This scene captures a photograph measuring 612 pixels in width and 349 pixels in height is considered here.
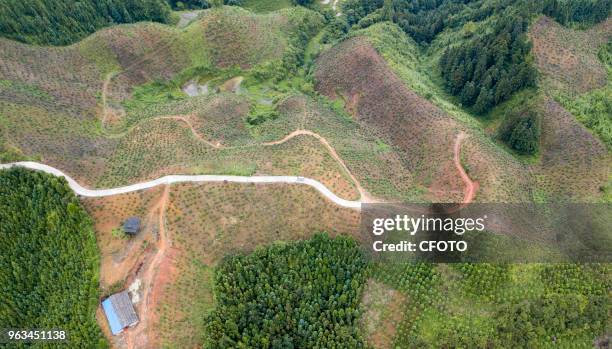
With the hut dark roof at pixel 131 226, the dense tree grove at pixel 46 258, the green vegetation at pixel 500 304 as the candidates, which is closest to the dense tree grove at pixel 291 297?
the green vegetation at pixel 500 304

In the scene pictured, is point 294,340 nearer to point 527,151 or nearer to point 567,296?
point 567,296

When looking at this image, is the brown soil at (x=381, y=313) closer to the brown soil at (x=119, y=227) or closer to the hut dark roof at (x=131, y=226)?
the brown soil at (x=119, y=227)

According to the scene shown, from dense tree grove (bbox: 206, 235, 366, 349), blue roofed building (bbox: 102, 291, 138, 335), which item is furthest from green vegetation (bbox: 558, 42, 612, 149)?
blue roofed building (bbox: 102, 291, 138, 335)

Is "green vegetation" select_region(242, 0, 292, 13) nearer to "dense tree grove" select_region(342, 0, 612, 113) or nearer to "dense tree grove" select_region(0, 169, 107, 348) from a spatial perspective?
"dense tree grove" select_region(342, 0, 612, 113)

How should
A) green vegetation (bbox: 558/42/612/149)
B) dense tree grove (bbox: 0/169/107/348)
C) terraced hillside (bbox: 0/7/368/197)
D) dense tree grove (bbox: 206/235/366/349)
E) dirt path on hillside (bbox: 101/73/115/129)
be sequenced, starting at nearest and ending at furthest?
dense tree grove (bbox: 206/235/366/349) → dense tree grove (bbox: 0/169/107/348) → terraced hillside (bbox: 0/7/368/197) → green vegetation (bbox: 558/42/612/149) → dirt path on hillside (bbox: 101/73/115/129)

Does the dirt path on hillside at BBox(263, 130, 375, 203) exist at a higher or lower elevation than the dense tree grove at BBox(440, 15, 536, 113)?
lower
